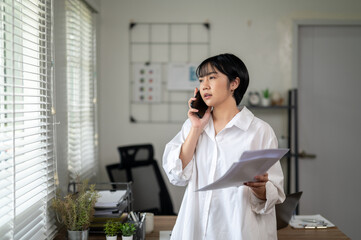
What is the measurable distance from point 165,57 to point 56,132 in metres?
1.58

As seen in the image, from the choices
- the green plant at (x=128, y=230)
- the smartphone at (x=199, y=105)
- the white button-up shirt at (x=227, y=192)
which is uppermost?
the smartphone at (x=199, y=105)

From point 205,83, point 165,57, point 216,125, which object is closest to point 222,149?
point 216,125

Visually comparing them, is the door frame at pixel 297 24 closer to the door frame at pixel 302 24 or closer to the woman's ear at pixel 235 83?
the door frame at pixel 302 24

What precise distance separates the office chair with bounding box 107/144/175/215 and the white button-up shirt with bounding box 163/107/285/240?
4.54ft

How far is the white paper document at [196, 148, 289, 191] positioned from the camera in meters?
1.20

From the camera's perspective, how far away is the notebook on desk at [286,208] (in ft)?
6.12

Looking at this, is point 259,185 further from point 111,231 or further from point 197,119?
point 111,231

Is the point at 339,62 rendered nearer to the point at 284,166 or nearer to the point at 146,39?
the point at 284,166

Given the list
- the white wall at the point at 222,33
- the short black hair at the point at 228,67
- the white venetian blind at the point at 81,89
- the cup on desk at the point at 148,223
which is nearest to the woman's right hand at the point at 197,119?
the short black hair at the point at 228,67

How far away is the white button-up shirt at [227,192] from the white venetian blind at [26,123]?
0.66 meters

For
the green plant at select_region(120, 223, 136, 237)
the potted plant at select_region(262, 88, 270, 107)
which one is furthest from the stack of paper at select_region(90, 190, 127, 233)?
the potted plant at select_region(262, 88, 270, 107)

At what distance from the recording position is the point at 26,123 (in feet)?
6.15

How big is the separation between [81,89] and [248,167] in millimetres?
1807

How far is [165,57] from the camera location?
3.50 m
